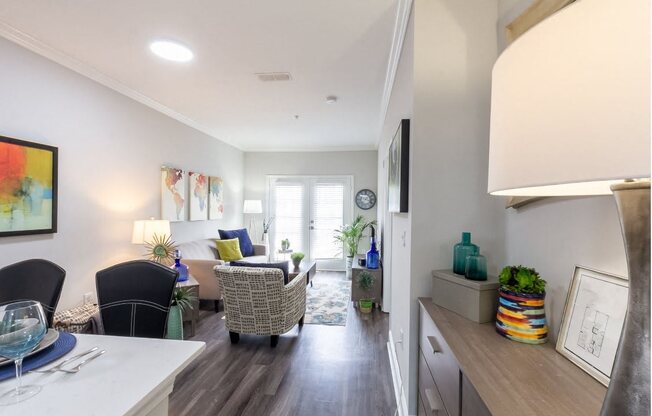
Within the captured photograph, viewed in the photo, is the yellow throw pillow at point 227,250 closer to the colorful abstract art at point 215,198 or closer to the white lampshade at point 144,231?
the colorful abstract art at point 215,198

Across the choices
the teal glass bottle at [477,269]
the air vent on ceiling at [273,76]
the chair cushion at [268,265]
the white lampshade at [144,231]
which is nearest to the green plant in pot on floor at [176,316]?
the chair cushion at [268,265]

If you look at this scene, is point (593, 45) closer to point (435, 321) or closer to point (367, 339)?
point (435, 321)

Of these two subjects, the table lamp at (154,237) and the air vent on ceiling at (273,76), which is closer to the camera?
→ the air vent on ceiling at (273,76)

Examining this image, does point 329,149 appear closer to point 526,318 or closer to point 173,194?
point 173,194

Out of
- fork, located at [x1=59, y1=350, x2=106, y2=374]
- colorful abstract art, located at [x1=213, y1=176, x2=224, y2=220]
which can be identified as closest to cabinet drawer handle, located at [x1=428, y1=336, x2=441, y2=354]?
fork, located at [x1=59, y1=350, x2=106, y2=374]

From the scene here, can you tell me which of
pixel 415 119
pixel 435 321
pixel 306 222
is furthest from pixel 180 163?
pixel 435 321

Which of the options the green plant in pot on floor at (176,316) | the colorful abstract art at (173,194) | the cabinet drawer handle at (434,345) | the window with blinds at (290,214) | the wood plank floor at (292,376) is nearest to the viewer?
the cabinet drawer handle at (434,345)

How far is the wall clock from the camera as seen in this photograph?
6.29 metres

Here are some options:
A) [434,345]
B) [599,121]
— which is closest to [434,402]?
[434,345]

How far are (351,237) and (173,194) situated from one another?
9.59 feet

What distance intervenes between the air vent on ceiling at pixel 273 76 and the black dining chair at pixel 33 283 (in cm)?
221

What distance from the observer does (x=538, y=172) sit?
0.51m

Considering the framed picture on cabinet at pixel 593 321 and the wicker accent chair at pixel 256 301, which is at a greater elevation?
the framed picture on cabinet at pixel 593 321

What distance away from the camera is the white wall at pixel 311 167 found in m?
6.36
